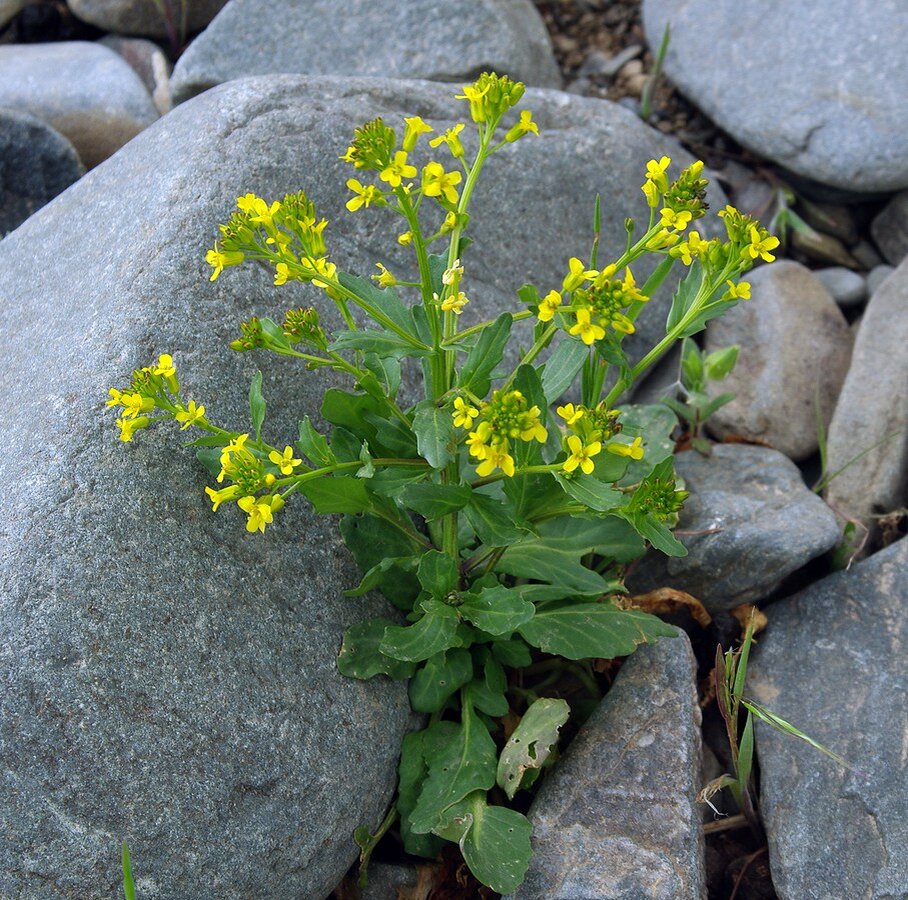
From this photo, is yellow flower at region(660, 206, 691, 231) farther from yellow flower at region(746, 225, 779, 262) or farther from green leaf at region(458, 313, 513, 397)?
green leaf at region(458, 313, 513, 397)

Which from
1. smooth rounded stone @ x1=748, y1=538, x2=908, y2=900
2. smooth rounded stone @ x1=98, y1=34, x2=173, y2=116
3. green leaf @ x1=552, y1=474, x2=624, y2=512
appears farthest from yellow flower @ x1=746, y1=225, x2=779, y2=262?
smooth rounded stone @ x1=98, y1=34, x2=173, y2=116

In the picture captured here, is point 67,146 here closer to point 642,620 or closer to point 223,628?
point 223,628

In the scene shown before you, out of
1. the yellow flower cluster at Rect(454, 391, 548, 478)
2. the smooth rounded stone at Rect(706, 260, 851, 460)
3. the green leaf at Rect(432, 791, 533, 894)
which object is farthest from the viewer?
the smooth rounded stone at Rect(706, 260, 851, 460)

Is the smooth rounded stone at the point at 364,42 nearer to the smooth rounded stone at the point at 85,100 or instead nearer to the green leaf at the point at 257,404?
the smooth rounded stone at the point at 85,100

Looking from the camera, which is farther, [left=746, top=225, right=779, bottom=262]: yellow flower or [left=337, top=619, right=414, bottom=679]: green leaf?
[left=337, top=619, right=414, bottom=679]: green leaf

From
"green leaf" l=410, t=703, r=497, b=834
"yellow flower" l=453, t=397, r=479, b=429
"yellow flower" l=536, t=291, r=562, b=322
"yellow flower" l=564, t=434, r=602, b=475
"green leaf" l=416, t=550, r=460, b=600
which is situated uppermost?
"yellow flower" l=536, t=291, r=562, b=322

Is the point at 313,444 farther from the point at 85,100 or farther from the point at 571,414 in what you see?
the point at 85,100
